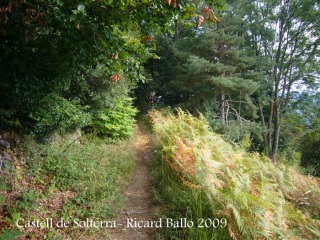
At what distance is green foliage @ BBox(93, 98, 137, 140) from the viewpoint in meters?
8.14

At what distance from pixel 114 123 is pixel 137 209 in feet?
16.1

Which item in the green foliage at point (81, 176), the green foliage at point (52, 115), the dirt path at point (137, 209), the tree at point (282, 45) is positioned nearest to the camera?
the dirt path at point (137, 209)

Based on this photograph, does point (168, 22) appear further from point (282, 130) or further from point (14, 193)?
point (282, 130)

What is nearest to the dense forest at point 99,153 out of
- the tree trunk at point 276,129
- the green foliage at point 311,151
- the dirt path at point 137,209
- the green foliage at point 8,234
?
the green foliage at point 8,234

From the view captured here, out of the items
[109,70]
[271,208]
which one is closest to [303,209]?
Result: [271,208]

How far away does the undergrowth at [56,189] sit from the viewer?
9.71 feet

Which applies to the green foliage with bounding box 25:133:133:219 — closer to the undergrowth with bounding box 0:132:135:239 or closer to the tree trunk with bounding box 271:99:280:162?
the undergrowth with bounding box 0:132:135:239

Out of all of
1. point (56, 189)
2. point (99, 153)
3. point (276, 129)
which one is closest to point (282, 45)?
point (276, 129)

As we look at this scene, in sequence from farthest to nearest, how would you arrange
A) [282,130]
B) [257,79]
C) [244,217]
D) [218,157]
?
[282,130] → [257,79] → [218,157] → [244,217]

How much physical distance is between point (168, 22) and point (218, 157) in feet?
8.79

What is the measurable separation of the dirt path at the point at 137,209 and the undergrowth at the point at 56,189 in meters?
0.23

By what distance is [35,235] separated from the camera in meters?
2.82

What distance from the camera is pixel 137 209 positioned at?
14.0 feet

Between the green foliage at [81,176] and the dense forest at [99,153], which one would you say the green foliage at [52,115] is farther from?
the green foliage at [81,176]
